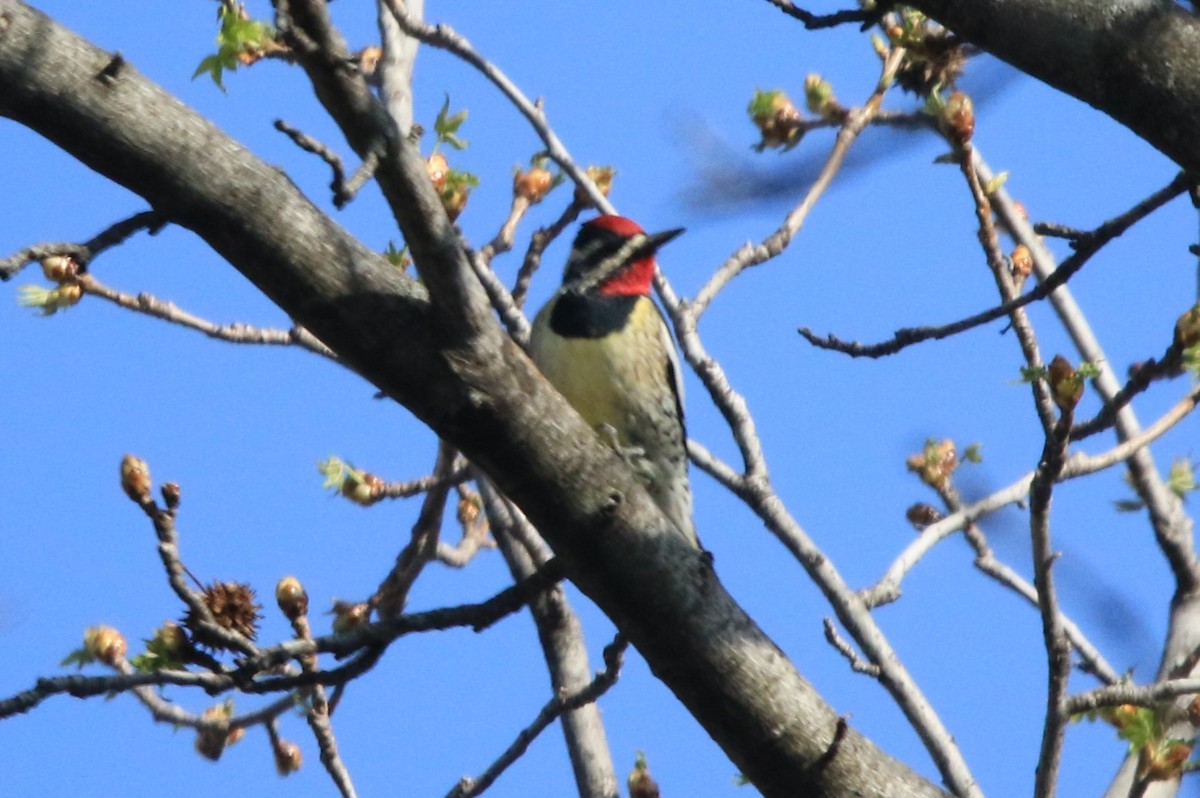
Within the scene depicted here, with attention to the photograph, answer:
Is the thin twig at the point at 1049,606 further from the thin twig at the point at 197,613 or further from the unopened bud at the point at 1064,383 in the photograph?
the thin twig at the point at 197,613

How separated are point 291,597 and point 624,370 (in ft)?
5.40

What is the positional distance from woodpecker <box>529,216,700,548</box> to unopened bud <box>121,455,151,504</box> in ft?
5.76

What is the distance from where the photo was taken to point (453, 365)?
2684 mm

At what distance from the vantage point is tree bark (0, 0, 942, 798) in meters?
2.51

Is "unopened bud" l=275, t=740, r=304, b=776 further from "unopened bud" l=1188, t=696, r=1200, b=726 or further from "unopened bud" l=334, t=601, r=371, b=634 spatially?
"unopened bud" l=1188, t=696, r=1200, b=726

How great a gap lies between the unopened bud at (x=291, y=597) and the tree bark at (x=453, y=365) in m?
0.84

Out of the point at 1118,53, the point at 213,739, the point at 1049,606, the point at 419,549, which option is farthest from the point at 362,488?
the point at 1118,53

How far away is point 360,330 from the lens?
2676mm

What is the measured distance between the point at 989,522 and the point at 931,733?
2.08 feet

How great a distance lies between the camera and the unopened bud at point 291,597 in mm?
3463

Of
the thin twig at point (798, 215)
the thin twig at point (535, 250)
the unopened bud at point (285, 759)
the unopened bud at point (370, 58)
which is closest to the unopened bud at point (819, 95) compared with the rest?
the thin twig at point (798, 215)

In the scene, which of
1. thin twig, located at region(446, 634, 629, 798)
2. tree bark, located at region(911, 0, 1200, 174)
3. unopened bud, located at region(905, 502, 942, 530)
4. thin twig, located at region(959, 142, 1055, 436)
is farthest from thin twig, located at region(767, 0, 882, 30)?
unopened bud, located at region(905, 502, 942, 530)

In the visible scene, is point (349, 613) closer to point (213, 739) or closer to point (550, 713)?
point (213, 739)

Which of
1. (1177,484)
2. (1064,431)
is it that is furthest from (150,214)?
(1177,484)
